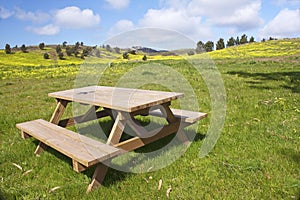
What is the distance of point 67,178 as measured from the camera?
323 centimetres

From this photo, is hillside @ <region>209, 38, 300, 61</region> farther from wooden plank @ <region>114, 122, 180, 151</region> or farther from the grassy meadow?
wooden plank @ <region>114, 122, 180, 151</region>

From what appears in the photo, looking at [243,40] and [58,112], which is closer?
[58,112]

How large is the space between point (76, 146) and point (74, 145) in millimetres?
53

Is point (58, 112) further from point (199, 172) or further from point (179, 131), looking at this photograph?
point (199, 172)

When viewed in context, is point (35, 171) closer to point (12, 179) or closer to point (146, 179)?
point (12, 179)

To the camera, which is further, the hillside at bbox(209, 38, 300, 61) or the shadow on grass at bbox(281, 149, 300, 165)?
the hillside at bbox(209, 38, 300, 61)

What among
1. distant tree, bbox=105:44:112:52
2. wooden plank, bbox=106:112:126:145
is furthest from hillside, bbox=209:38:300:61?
wooden plank, bbox=106:112:126:145

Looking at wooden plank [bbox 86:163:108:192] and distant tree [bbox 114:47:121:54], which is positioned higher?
distant tree [bbox 114:47:121:54]

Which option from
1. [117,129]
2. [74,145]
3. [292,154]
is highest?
[117,129]

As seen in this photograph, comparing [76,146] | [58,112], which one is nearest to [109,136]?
[76,146]

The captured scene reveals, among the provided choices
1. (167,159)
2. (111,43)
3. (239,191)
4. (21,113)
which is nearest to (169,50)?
(111,43)

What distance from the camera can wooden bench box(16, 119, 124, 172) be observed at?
2.58 m

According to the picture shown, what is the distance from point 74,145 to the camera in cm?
299

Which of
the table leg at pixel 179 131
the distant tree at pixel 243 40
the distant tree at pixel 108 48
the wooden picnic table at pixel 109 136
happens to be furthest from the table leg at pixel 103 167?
the distant tree at pixel 243 40
